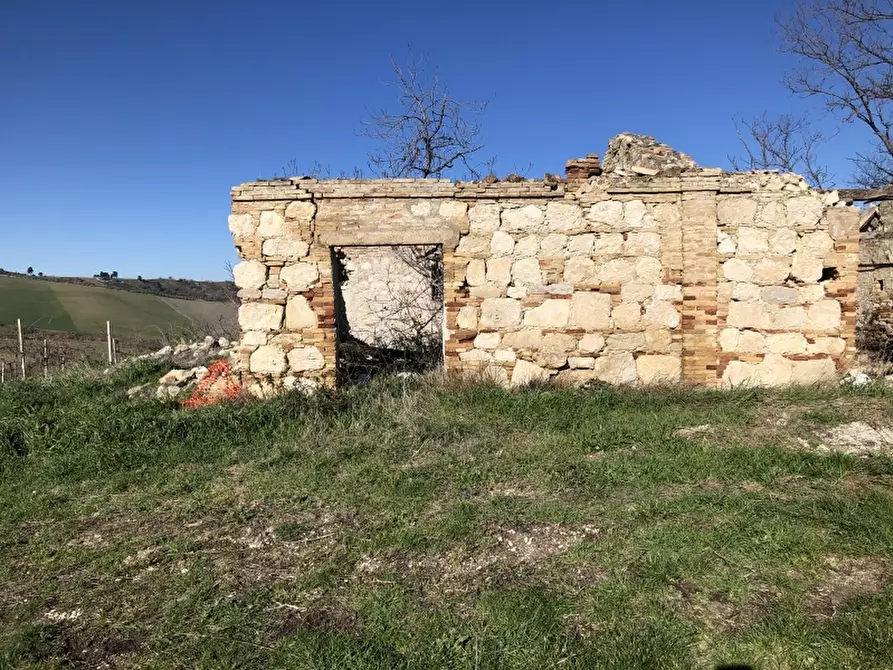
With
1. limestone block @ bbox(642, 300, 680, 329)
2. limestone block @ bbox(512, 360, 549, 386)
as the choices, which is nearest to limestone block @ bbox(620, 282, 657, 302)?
limestone block @ bbox(642, 300, 680, 329)

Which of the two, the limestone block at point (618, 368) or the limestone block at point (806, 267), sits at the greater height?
the limestone block at point (806, 267)

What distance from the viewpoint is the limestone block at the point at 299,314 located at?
7.23m

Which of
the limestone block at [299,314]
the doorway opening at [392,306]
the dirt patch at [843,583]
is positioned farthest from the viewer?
the doorway opening at [392,306]

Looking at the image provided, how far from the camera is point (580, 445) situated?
5285 mm

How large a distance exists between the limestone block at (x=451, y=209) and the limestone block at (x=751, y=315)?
3.47 m

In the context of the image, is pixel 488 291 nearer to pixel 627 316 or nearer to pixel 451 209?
pixel 451 209

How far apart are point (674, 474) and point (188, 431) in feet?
14.7

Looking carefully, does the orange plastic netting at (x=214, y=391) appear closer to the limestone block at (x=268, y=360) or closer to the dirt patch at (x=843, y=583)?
the limestone block at (x=268, y=360)

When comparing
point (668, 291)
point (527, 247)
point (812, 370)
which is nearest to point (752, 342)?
point (812, 370)

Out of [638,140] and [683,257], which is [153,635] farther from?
[638,140]

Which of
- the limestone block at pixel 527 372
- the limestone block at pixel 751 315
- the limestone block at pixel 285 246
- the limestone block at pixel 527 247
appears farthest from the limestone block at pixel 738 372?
the limestone block at pixel 285 246

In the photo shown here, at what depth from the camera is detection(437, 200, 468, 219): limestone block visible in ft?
23.6

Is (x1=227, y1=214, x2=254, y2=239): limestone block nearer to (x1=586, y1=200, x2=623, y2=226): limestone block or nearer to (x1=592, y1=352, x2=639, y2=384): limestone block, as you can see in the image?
(x1=586, y1=200, x2=623, y2=226): limestone block

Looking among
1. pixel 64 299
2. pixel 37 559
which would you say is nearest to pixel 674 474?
pixel 37 559
